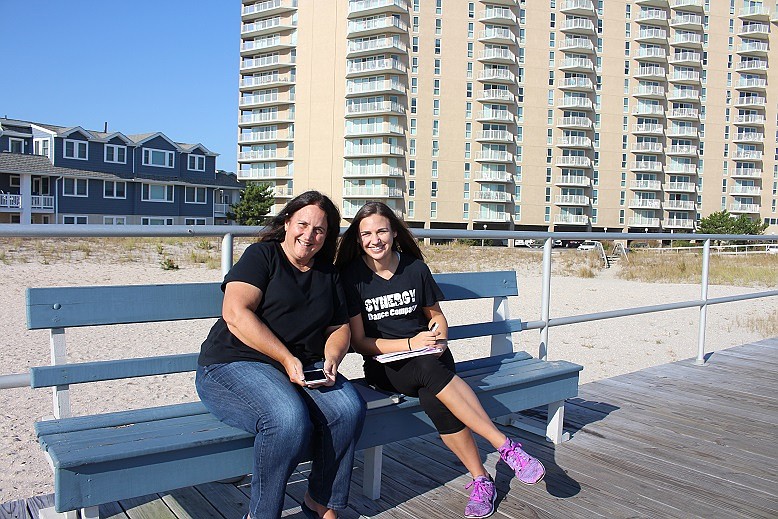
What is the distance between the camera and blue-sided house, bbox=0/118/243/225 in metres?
43.3

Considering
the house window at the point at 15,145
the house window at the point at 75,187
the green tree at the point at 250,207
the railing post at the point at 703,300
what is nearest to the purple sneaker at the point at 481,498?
→ the railing post at the point at 703,300

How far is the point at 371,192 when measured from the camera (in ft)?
201

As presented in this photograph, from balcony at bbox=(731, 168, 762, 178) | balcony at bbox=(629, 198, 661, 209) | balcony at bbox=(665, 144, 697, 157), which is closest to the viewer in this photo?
balcony at bbox=(629, 198, 661, 209)

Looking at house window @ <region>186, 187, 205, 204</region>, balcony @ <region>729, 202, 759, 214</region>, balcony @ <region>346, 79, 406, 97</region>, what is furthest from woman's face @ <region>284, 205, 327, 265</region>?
balcony @ <region>729, 202, 759, 214</region>

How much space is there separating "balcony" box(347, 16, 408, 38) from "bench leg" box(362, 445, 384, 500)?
5984 cm

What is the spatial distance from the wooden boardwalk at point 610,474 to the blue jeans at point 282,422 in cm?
35

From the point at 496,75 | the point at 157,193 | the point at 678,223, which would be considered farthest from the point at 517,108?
the point at 157,193

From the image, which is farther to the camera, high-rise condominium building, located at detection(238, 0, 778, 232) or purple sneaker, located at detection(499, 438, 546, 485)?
high-rise condominium building, located at detection(238, 0, 778, 232)

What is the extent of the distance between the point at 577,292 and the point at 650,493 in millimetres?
17766

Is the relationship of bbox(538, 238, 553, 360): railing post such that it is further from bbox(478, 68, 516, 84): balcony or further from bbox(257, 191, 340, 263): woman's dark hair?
bbox(478, 68, 516, 84): balcony

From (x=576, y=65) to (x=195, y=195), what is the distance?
103ft

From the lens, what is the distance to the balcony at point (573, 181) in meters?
62.7

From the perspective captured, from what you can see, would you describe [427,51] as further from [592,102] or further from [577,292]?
[577,292]

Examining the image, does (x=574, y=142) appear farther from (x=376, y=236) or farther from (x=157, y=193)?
(x=376, y=236)
